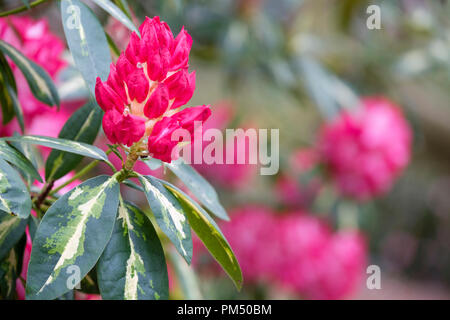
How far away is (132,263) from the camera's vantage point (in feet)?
1.21

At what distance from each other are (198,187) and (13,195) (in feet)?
0.55

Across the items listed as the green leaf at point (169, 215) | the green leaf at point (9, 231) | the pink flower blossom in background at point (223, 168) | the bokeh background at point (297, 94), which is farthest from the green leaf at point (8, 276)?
the pink flower blossom in background at point (223, 168)

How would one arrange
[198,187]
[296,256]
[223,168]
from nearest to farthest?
[198,187] < [296,256] < [223,168]

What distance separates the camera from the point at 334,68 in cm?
166

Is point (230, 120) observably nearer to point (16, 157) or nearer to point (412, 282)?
point (16, 157)

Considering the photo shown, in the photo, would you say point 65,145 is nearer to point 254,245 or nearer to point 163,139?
point 163,139

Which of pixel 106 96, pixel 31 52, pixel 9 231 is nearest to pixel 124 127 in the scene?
pixel 106 96

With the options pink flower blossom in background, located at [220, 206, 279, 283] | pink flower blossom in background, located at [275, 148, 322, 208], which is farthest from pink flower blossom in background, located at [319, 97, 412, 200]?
pink flower blossom in background, located at [220, 206, 279, 283]

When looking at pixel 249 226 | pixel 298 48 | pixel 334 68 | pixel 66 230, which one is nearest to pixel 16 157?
pixel 66 230

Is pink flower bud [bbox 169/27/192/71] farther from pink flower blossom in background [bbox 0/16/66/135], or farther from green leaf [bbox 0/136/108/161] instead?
pink flower blossom in background [bbox 0/16/66/135]

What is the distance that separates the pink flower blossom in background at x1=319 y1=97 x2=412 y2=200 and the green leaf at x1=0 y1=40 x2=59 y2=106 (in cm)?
92

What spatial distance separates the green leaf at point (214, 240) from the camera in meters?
0.39

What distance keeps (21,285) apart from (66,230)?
0.17 metres

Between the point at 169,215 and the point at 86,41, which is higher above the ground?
the point at 86,41
